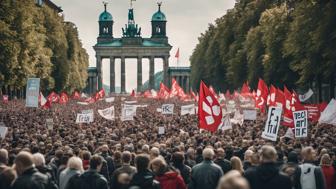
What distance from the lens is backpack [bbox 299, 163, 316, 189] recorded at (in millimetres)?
13477

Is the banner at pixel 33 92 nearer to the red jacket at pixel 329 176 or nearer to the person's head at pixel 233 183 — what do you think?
the red jacket at pixel 329 176

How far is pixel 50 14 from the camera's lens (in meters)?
94.1

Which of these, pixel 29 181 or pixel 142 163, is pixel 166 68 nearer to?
pixel 142 163

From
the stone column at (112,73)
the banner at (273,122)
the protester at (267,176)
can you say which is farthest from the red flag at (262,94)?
the stone column at (112,73)

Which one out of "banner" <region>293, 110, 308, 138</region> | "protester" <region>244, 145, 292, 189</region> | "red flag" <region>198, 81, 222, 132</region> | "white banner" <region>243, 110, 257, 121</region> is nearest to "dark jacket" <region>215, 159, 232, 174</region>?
"protester" <region>244, 145, 292, 189</region>

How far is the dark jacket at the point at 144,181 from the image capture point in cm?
1172

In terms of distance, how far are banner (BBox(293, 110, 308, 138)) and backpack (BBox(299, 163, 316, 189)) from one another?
7902 mm

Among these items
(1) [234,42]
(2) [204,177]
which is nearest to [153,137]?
(2) [204,177]

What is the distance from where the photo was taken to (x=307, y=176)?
44.3ft

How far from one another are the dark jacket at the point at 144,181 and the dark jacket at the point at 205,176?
144 cm

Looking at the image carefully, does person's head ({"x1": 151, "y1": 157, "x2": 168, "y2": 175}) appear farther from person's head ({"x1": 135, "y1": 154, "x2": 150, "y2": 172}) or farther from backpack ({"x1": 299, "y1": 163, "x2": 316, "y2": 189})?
backpack ({"x1": 299, "y1": 163, "x2": 316, "y2": 189})

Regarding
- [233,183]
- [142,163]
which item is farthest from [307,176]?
[233,183]

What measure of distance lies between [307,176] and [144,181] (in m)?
2.90

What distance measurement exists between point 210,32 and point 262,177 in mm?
114434
